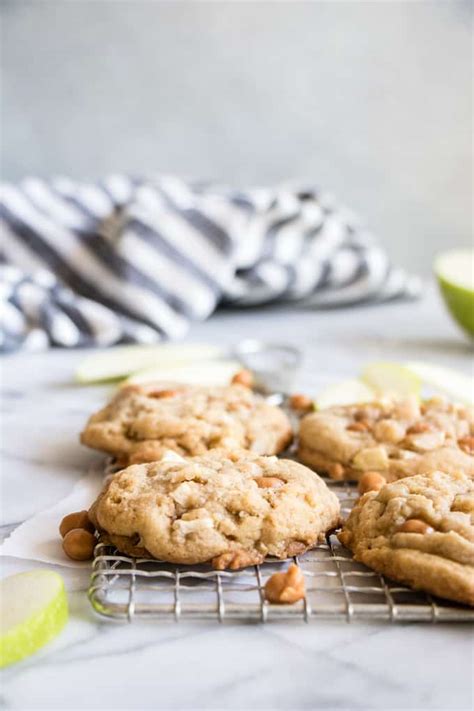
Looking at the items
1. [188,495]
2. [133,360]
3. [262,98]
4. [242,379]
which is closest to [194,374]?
[242,379]

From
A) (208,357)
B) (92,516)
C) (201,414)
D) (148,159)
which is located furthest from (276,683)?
(148,159)

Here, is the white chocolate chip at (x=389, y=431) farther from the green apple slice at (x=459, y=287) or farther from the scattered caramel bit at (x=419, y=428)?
the green apple slice at (x=459, y=287)

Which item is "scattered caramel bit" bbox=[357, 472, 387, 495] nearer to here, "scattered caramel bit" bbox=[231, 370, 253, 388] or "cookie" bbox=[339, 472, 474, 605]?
"cookie" bbox=[339, 472, 474, 605]

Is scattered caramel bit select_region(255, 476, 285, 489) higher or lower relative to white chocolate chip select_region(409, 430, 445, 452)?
higher

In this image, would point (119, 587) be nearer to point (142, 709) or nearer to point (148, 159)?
point (142, 709)

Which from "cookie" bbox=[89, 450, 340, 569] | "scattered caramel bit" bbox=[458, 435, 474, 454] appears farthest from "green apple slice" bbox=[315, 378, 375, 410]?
"cookie" bbox=[89, 450, 340, 569]
